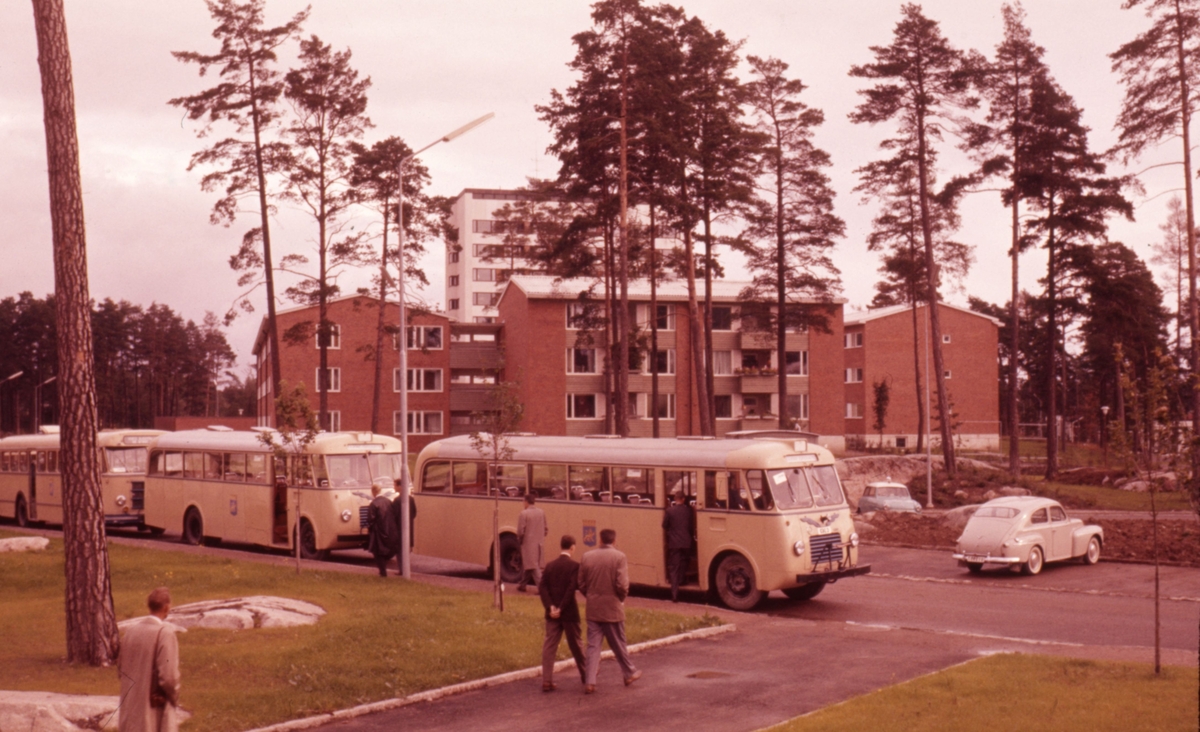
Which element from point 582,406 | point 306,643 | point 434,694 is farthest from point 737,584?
point 582,406

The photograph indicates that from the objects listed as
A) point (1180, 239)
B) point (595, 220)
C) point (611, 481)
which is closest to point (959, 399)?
point (1180, 239)

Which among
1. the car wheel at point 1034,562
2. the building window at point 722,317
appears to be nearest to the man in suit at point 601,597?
the car wheel at point 1034,562

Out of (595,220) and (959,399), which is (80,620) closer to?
(595,220)

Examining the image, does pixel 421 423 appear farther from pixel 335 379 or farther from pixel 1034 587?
pixel 1034 587

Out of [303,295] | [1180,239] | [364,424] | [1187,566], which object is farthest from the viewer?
[364,424]

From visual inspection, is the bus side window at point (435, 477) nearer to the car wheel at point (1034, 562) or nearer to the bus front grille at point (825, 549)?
the bus front grille at point (825, 549)

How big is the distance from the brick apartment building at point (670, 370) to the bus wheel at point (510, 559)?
39154 mm

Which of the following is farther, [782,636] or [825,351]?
[825,351]

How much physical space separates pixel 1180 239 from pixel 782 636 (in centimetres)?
5757

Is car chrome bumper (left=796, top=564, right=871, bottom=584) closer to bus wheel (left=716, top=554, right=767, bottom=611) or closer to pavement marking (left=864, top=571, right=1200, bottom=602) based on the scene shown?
bus wheel (left=716, top=554, right=767, bottom=611)

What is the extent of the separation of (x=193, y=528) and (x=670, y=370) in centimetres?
4023

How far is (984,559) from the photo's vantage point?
23.7 meters

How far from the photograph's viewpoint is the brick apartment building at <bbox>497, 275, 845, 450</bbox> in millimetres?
64562

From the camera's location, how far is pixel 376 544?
841 inches
